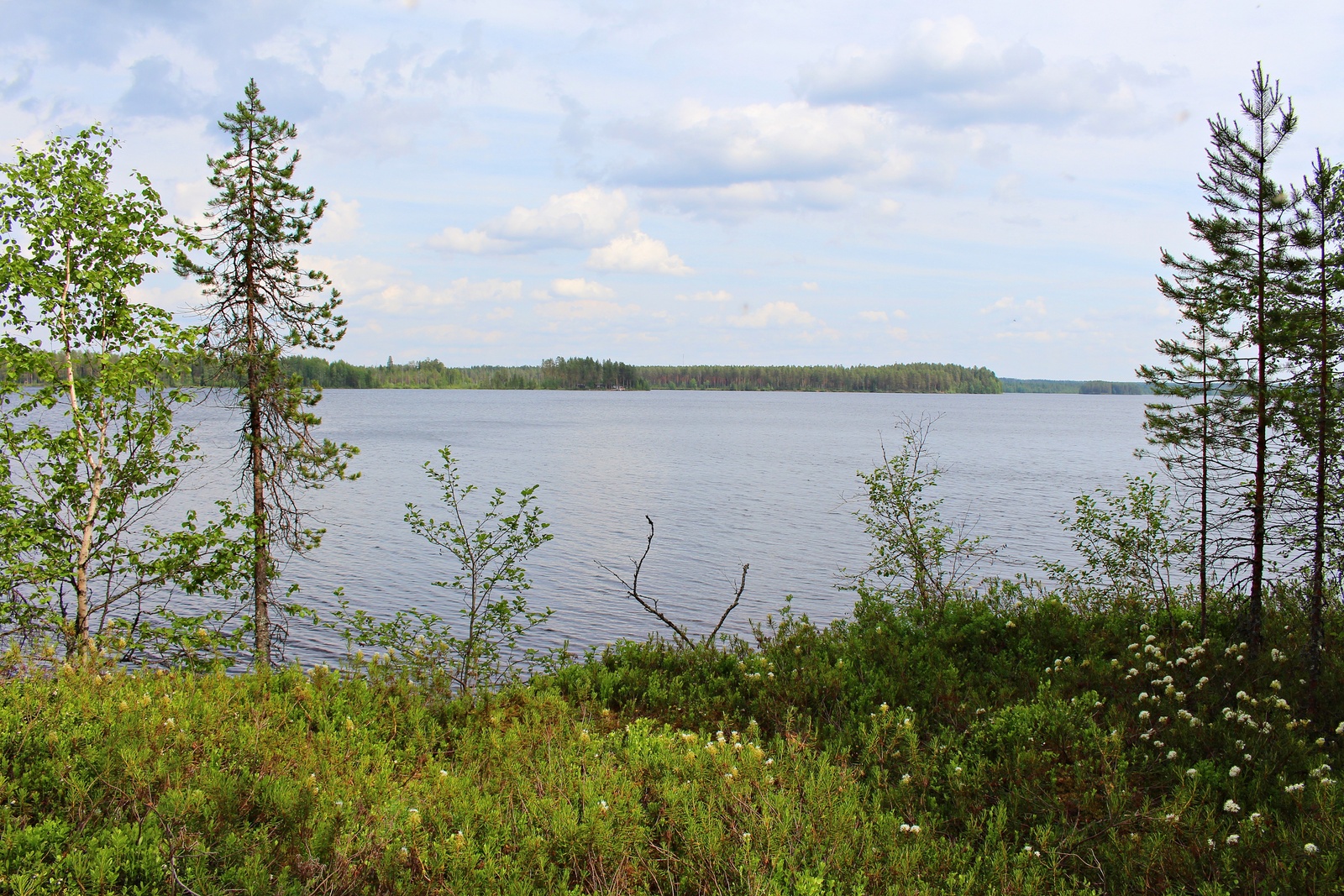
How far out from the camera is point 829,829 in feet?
17.3

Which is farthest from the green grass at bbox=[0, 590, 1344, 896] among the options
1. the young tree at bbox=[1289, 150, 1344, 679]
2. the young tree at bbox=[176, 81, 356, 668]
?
the young tree at bbox=[176, 81, 356, 668]

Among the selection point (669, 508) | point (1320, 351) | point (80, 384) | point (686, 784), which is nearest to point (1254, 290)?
point (1320, 351)

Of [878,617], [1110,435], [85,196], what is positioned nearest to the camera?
[85,196]

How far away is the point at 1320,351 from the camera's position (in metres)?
9.19

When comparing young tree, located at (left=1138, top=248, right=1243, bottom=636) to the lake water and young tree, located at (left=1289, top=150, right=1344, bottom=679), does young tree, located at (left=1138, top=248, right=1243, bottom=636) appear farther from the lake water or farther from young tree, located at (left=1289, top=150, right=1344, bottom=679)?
the lake water

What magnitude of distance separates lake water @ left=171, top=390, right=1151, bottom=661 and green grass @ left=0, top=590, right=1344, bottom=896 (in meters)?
10.2

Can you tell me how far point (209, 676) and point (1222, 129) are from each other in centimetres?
1309

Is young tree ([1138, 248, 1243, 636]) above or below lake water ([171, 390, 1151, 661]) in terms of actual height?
above

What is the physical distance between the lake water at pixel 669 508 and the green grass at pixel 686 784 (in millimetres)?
10219

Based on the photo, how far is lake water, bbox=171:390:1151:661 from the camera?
2167 centimetres

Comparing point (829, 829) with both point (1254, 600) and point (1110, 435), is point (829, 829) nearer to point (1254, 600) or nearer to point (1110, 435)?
point (1254, 600)

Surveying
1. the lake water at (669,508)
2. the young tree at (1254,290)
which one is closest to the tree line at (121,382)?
the lake water at (669,508)

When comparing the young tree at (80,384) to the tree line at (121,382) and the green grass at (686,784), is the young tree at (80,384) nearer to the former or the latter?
the tree line at (121,382)

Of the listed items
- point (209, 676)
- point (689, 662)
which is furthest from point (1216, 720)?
point (209, 676)
